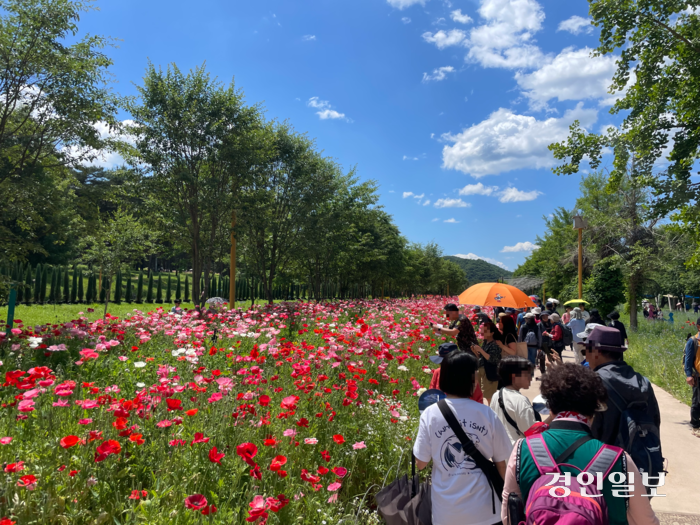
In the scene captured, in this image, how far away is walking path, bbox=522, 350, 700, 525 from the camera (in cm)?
351

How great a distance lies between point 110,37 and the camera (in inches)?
342

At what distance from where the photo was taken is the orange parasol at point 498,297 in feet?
21.7

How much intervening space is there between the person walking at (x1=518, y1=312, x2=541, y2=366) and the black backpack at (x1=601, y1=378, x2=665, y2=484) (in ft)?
19.7

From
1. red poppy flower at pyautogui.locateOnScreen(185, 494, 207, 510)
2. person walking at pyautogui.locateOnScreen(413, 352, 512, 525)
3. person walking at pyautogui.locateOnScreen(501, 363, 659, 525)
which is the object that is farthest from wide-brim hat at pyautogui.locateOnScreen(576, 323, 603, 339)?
red poppy flower at pyautogui.locateOnScreen(185, 494, 207, 510)

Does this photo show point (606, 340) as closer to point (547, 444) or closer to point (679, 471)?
point (547, 444)

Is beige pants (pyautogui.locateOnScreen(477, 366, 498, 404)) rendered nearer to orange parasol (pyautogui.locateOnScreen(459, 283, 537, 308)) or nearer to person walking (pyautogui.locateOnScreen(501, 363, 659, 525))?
orange parasol (pyautogui.locateOnScreen(459, 283, 537, 308))

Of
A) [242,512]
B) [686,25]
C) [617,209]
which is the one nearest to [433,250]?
[617,209]

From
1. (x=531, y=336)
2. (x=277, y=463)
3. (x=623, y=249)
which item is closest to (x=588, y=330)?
(x=277, y=463)

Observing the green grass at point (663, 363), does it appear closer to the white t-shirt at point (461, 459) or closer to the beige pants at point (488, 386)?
the beige pants at point (488, 386)

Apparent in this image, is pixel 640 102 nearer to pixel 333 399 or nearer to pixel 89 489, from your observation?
pixel 333 399

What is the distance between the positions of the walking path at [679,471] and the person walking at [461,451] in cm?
243

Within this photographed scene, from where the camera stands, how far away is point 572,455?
5.41 feet

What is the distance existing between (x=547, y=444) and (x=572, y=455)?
0.33ft

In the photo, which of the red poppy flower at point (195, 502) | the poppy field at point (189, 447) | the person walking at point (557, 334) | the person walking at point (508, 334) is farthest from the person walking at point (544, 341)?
the red poppy flower at point (195, 502)
